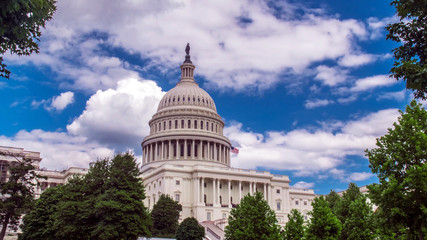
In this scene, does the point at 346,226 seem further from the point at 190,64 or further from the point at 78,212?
the point at 190,64

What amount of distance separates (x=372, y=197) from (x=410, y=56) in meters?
10.4

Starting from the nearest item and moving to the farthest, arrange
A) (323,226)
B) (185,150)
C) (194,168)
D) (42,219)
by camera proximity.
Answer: (323,226) → (42,219) → (194,168) → (185,150)

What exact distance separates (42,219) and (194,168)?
5328 cm

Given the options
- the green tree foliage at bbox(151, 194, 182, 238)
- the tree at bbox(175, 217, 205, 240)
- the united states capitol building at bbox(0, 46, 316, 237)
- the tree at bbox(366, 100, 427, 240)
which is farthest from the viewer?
the united states capitol building at bbox(0, 46, 316, 237)

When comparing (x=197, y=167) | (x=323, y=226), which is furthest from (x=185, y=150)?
(x=323, y=226)

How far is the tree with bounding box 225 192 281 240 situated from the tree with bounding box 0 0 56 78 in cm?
3330

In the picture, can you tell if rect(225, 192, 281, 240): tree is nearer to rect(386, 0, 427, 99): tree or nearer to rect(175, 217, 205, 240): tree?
rect(175, 217, 205, 240): tree

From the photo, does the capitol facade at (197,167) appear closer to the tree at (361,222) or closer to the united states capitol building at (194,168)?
the united states capitol building at (194,168)

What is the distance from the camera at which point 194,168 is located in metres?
113

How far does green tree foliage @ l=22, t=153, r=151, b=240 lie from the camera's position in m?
49.9

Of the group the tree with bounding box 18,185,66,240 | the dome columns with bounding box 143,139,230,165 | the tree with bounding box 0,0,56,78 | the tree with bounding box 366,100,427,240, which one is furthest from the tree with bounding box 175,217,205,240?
the dome columns with bounding box 143,139,230,165

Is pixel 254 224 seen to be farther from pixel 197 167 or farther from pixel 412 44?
pixel 197 167

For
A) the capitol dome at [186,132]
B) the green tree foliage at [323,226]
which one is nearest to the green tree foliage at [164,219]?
the green tree foliage at [323,226]

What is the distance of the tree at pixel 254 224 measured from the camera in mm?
50594
